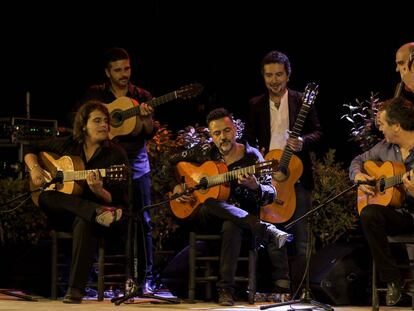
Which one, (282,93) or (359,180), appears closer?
(359,180)

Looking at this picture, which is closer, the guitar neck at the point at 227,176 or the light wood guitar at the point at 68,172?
the guitar neck at the point at 227,176

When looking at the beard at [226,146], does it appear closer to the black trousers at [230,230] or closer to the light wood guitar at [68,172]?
the black trousers at [230,230]

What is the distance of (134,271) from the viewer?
6.79 m

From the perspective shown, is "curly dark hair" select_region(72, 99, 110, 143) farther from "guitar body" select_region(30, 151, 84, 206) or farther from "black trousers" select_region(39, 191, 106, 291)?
"black trousers" select_region(39, 191, 106, 291)

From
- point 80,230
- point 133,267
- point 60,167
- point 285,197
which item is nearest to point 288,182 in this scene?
point 285,197

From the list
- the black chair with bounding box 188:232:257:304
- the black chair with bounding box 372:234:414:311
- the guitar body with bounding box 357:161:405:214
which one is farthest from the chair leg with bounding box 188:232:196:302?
the black chair with bounding box 372:234:414:311

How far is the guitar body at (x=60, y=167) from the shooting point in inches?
268

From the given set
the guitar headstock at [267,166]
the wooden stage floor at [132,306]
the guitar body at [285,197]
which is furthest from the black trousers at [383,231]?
the guitar body at [285,197]

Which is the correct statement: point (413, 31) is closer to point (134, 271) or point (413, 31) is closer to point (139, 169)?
point (139, 169)

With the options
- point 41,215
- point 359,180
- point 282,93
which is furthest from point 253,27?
point 359,180

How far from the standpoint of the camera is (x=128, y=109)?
7.25 meters

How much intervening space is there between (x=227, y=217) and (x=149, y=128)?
1.17 meters

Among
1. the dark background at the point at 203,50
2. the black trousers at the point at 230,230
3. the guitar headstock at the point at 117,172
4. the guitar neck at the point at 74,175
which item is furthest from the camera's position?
the dark background at the point at 203,50

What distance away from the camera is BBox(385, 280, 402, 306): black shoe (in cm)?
585
